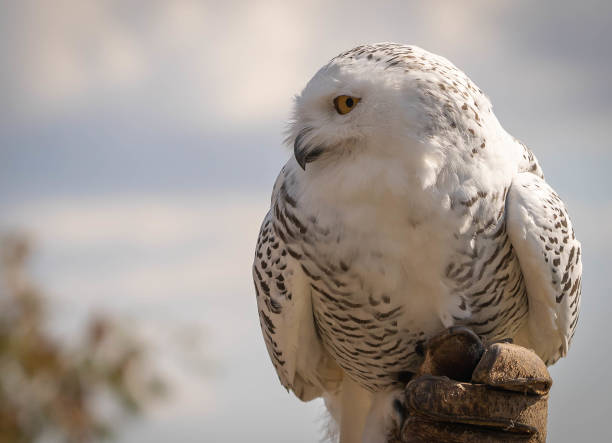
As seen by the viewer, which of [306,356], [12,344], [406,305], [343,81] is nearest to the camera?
[343,81]

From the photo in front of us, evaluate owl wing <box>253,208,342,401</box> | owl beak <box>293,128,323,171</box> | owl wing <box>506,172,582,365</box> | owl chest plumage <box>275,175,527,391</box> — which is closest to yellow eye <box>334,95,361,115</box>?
owl beak <box>293,128,323,171</box>

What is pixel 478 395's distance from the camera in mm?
1813

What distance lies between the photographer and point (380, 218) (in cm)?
180

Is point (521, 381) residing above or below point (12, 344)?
below

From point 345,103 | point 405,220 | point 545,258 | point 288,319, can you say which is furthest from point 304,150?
point 545,258

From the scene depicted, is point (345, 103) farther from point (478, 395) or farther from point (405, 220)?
point (478, 395)

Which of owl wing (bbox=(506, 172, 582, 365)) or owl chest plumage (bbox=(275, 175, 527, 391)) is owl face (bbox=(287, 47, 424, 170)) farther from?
owl wing (bbox=(506, 172, 582, 365))

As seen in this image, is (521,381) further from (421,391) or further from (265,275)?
(265,275)

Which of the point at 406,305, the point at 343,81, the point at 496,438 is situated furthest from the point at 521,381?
the point at 343,81

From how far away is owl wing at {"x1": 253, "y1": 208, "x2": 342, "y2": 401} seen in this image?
2053 millimetres

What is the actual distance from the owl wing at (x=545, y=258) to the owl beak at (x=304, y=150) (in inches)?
22.2

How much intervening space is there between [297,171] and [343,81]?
324 mm

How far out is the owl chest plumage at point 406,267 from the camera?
5.91ft

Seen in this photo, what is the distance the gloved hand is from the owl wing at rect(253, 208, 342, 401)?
439mm
